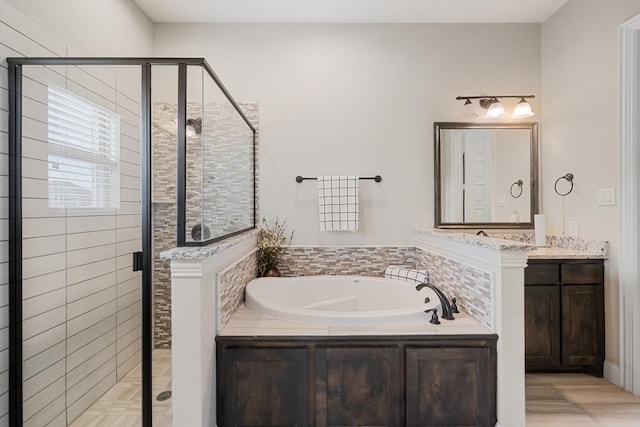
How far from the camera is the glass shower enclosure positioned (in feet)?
5.48

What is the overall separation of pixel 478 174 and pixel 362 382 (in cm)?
219

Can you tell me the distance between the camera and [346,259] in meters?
3.10

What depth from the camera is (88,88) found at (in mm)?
1804

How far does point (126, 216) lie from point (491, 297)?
1986 mm

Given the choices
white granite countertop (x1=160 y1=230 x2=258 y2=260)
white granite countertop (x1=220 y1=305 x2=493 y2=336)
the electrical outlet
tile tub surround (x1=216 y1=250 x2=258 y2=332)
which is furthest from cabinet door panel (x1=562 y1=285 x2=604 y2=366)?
white granite countertop (x1=160 y1=230 x2=258 y2=260)

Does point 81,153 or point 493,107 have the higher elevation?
point 493,107

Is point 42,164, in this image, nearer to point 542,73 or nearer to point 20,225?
point 20,225

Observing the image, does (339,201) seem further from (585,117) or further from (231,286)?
(585,117)

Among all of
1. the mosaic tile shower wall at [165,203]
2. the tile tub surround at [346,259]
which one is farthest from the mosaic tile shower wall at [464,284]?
the mosaic tile shower wall at [165,203]

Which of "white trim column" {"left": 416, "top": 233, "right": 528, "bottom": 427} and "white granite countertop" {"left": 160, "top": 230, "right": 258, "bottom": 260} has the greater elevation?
"white granite countertop" {"left": 160, "top": 230, "right": 258, "bottom": 260}

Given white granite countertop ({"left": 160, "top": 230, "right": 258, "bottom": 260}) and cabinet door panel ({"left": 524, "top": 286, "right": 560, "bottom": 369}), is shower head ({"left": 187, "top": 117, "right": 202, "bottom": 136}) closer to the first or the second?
white granite countertop ({"left": 160, "top": 230, "right": 258, "bottom": 260})

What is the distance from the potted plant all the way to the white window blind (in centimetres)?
136

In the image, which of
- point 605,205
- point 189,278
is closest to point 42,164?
point 189,278

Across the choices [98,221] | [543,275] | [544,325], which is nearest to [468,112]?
[543,275]
